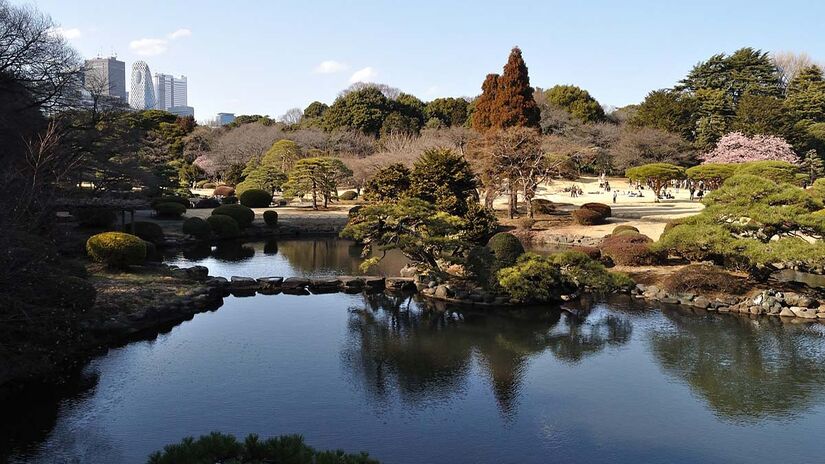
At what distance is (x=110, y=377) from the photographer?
10977 millimetres

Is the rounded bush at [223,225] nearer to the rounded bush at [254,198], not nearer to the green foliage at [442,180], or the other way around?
the rounded bush at [254,198]

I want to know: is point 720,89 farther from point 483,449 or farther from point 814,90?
point 483,449

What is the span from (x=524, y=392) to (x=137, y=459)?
6256 mm

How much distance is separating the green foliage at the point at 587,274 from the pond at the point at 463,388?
1.29 m

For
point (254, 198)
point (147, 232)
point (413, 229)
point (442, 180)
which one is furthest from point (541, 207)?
point (147, 232)

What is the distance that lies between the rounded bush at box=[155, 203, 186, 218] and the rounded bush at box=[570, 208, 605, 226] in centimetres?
2135

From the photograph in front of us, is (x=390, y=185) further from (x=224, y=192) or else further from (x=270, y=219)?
(x=224, y=192)

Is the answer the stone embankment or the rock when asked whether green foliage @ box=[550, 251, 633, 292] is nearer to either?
the stone embankment

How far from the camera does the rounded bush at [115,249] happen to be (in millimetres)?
17172

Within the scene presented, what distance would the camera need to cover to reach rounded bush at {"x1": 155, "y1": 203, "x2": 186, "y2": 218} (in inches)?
1250

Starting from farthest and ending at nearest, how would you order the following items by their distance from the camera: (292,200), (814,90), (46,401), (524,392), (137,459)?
(814,90) < (292,200) < (524,392) < (46,401) < (137,459)

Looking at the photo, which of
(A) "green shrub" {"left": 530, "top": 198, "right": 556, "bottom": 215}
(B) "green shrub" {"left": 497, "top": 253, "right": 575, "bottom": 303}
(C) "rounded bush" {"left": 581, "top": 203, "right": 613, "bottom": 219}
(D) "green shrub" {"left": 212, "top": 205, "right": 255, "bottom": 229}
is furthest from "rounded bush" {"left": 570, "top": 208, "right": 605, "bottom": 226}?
(D) "green shrub" {"left": 212, "top": 205, "right": 255, "bottom": 229}

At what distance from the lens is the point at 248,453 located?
634cm

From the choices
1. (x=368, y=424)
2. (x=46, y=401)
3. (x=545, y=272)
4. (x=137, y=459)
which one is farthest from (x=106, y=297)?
(x=545, y=272)
